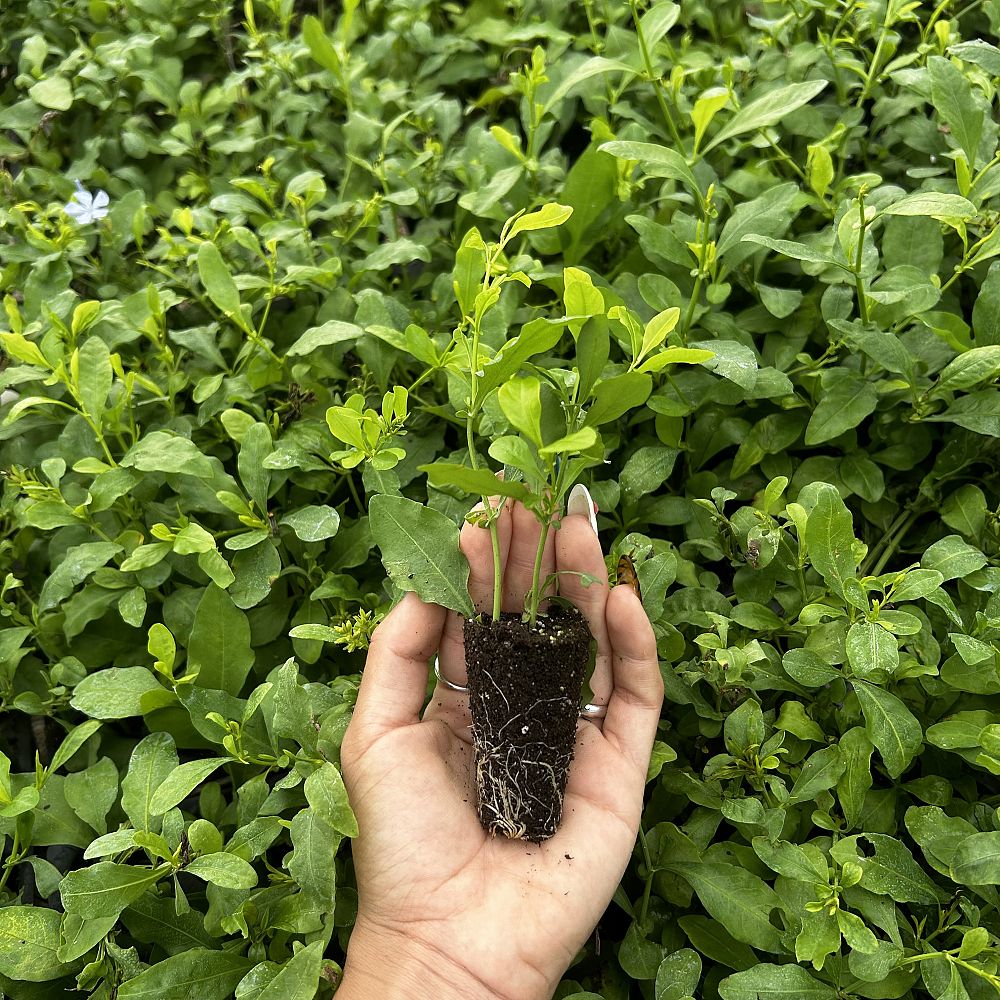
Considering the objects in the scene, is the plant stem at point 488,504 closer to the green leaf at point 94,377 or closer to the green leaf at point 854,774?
the green leaf at point 854,774

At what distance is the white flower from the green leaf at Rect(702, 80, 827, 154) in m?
1.37

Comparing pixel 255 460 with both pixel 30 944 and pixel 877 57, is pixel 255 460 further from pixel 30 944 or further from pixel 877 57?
pixel 877 57

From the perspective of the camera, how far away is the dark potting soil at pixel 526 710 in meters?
1.23

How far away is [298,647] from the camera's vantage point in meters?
1.50

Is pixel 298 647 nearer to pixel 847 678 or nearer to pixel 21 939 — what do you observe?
pixel 21 939

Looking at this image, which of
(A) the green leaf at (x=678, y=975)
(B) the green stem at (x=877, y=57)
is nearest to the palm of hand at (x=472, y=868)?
(A) the green leaf at (x=678, y=975)

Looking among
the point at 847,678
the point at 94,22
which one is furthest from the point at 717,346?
the point at 94,22

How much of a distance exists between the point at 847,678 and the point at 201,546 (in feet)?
3.39

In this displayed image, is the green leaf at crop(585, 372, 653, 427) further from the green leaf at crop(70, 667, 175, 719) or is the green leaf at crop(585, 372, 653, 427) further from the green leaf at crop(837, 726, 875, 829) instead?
the green leaf at crop(70, 667, 175, 719)

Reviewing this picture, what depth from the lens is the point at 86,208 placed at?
2.07m

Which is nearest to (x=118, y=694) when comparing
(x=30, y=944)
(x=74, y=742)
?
(x=74, y=742)

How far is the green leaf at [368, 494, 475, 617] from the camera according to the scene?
4.22ft

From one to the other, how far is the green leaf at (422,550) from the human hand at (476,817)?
0.03 meters

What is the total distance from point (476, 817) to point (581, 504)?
19.1 inches
